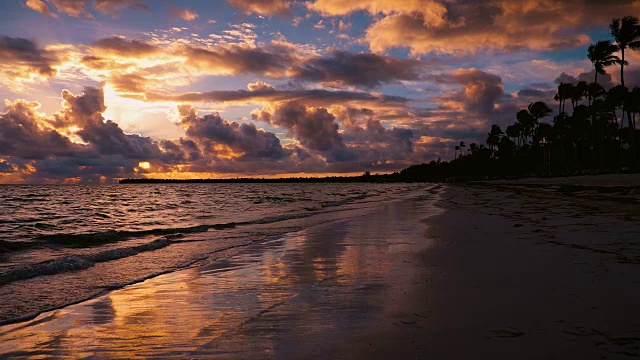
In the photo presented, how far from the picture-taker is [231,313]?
17.8 feet

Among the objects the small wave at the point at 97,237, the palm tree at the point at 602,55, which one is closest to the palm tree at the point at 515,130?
the palm tree at the point at 602,55

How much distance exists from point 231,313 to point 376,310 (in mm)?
1768

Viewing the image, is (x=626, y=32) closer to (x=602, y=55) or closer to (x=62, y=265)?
(x=602, y=55)

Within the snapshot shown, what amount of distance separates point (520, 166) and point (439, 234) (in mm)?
145650

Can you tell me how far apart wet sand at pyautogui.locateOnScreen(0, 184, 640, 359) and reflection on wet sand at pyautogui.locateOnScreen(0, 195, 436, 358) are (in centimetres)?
2

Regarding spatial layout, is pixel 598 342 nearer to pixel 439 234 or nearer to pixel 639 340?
pixel 639 340

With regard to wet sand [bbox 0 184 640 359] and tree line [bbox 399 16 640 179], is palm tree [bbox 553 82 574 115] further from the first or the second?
wet sand [bbox 0 184 640 359]

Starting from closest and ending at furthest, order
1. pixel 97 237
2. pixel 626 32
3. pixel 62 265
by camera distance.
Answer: pixel 62 265 < pixel 97 237 < pixel 626 32

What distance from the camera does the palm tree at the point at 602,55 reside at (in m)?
66.8

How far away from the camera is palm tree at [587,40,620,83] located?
66.8 meters

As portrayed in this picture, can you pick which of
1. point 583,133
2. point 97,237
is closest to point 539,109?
point 583,133

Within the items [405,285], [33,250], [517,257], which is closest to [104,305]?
[405,285]

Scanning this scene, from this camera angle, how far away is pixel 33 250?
14336mm

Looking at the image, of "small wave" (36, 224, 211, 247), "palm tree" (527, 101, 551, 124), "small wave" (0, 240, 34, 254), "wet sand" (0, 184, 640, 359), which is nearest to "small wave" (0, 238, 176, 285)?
"wet sand" (0, 184, 640, 359)
